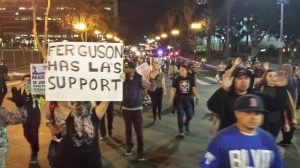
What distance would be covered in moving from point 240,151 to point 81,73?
7.87 feet

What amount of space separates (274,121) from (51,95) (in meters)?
3.04

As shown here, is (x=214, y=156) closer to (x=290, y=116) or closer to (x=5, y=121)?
(x=5, y=121)

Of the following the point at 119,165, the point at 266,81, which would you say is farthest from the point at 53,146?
the point at 266,81

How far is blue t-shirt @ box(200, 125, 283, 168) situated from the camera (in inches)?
127

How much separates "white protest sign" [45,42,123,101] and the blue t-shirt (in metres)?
2.03

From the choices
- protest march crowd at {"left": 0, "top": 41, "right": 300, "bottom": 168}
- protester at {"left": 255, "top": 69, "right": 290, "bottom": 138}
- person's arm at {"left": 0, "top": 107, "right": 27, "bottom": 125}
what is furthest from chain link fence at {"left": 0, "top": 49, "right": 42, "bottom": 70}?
person's arm at {"left": 0, "top": 107, "right": 27, "bottom": 125}

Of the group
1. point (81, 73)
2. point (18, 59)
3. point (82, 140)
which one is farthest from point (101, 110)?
point (18, 59)

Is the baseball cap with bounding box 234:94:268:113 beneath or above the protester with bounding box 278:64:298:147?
above

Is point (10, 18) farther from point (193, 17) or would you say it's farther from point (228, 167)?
point (228, 167)

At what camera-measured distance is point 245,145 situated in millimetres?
3232

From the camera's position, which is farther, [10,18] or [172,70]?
[10,18]

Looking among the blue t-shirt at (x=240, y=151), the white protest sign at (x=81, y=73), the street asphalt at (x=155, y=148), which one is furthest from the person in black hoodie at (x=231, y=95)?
the street asphalt at (x=155, y=148)

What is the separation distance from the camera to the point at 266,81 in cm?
698

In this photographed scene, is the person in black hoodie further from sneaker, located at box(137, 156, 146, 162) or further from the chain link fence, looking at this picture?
the chain link fence
